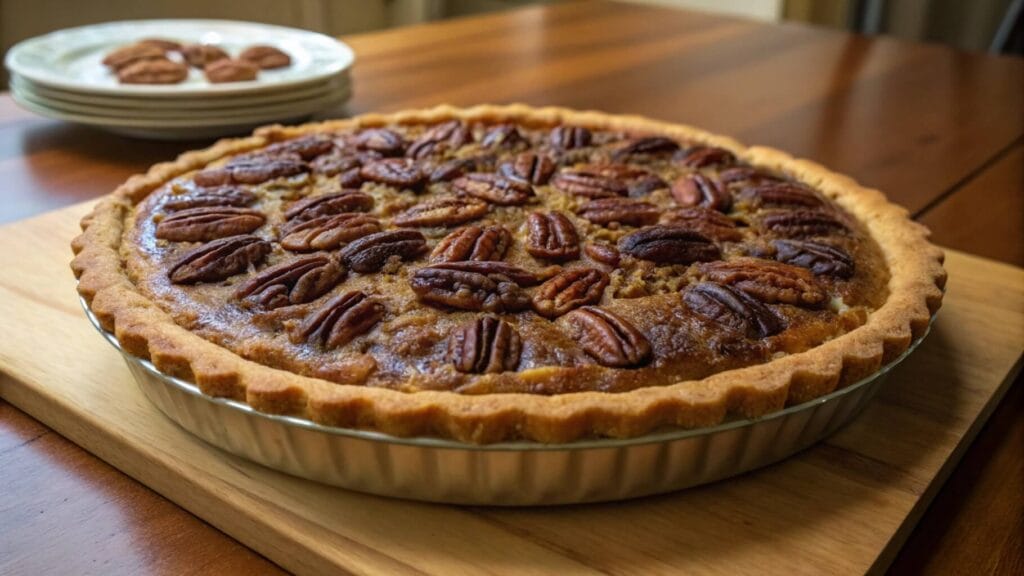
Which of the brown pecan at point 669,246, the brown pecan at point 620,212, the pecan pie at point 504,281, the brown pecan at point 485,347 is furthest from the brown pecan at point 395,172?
the brown pecan at point 485,347

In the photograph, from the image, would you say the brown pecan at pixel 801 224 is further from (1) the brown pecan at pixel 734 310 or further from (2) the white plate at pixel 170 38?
(2) the white plate at pixel 170 38

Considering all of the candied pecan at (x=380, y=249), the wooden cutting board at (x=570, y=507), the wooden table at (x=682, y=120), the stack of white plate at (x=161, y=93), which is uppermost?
the candied pecan at (x=380, y=249)

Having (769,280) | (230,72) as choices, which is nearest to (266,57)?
(230,72)

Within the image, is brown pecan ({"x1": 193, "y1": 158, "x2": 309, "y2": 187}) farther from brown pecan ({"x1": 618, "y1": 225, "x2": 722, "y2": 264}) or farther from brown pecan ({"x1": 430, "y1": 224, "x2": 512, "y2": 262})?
brown pecan ({"x1": 618, "y1": 225, "x2": 722, "y2": 264})

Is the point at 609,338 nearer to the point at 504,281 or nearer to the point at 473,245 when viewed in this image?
the point at 504,281

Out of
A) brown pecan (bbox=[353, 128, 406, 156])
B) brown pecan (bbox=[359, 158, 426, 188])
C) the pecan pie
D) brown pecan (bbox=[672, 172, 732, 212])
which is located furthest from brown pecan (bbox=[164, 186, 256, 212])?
brown pecan (bbox=[672, 172, 732, 212])

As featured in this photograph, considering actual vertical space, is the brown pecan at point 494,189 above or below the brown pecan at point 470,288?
below
